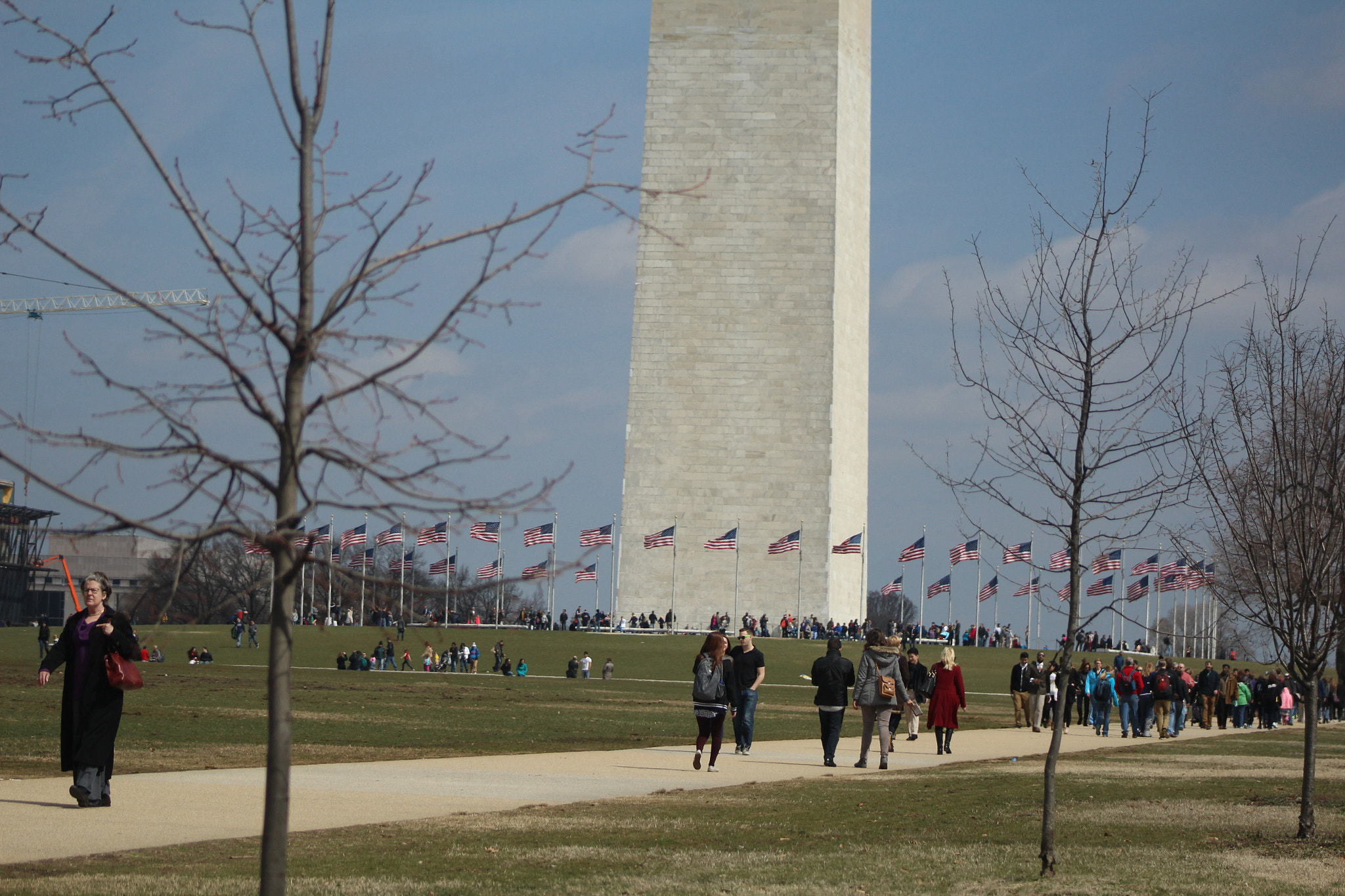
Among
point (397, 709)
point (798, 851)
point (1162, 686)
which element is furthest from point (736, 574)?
point (798, 851)

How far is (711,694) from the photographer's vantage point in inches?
627

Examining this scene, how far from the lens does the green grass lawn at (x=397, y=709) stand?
51.5ft

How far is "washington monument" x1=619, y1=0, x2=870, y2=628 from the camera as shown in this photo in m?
63.0

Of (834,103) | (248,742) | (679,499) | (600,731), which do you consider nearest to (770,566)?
(679,499)

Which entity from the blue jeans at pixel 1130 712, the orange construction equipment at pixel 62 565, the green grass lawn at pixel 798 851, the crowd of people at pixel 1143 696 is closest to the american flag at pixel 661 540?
the crowd of people at pixel 1143 696

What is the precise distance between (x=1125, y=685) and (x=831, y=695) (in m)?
12.0

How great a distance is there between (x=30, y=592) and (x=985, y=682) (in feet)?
232

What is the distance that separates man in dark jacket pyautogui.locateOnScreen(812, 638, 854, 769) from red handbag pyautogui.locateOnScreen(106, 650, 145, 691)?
8.34 m

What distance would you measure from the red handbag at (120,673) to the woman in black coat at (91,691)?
0.04 m

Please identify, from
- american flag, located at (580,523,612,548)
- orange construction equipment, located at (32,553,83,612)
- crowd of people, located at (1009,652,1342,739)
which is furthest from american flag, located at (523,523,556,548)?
orange construction equipment, located at (32,553,83,612)

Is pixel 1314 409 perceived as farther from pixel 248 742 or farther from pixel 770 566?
pixel 770 566

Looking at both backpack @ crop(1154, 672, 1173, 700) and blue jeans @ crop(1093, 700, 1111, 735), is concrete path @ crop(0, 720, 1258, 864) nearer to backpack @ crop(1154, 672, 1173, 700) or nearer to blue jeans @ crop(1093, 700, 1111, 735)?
backpack @ crop(1154, 672, 1173, 700)

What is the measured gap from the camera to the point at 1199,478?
11648 mm

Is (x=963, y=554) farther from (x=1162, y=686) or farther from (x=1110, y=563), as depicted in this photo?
(x=1162, y=686)
